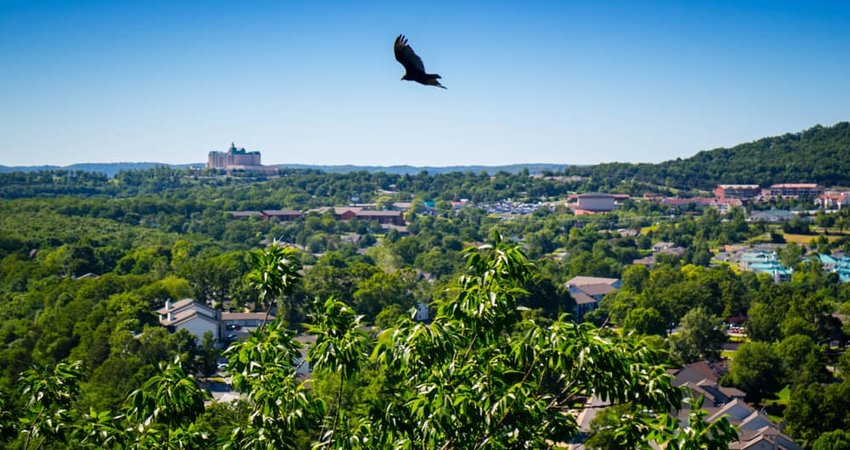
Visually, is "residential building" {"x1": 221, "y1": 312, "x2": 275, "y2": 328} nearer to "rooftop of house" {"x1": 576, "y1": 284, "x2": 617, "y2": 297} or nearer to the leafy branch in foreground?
"rooftop of house" {"x1": 576, "y1": 284, "x2": 617, "y2": 297}

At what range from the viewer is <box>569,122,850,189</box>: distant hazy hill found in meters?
103

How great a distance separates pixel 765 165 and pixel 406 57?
116 meters

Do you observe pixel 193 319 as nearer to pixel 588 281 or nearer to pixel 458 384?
pixel 588 281

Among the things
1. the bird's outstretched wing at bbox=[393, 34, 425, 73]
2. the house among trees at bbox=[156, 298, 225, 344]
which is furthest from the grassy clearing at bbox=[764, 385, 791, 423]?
the bird's outstretched wing at bbox=[393, 34, 425, 73]

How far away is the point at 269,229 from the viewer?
6781 centimetres

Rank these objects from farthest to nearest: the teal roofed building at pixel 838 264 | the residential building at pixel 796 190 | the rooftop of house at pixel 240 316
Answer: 1. the residential building at pixel 796 190
2. the teal roofed building at pixel 838 264
3. the rooftop of house at pixel 240 316

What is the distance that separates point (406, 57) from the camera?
4.49m

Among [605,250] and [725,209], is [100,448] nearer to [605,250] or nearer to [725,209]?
[605,250]

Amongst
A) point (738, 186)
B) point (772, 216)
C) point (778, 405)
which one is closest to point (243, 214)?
point (772, 216)

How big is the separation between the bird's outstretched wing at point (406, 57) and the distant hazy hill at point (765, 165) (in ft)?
348

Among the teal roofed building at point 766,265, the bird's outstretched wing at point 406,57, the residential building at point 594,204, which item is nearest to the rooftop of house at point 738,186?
the residential building at point 594,204

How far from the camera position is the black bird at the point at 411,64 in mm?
4480

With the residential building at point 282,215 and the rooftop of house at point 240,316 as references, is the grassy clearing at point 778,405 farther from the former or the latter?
the residential building at point 282,215

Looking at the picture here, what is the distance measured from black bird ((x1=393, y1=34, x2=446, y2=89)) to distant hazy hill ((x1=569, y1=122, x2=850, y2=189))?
348 feet
